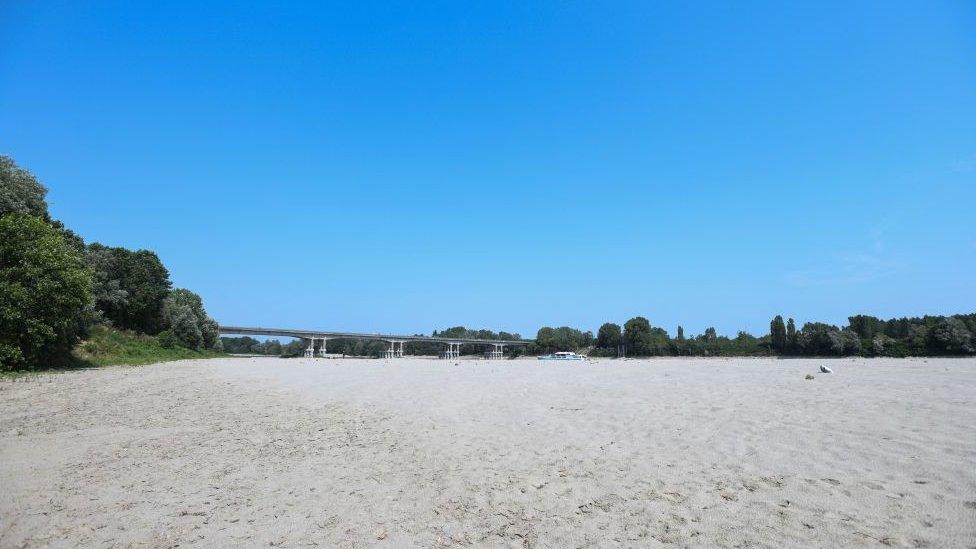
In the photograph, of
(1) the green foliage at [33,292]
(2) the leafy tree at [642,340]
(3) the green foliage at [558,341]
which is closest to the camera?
(1) the green foliage at [33,292]

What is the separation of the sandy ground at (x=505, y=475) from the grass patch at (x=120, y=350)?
80.5 ft

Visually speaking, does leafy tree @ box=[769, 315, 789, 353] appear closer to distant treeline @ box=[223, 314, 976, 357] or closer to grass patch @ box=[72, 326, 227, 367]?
distant treeline @ box=[223, 314, 976, 357]

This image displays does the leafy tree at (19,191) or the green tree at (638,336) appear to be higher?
the leafy tree at (19,191)

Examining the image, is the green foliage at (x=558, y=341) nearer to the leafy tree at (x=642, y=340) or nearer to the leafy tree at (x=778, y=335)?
the leafy tree at (x=642, y=340)

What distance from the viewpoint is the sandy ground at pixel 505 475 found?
5070 millimetres

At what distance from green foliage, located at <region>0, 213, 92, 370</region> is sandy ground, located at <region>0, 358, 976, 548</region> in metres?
13.4

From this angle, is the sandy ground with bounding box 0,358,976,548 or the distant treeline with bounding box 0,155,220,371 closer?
the sandy ground with bounding box 0,358,976,548

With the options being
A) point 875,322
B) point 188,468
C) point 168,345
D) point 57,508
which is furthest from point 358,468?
point 875,322

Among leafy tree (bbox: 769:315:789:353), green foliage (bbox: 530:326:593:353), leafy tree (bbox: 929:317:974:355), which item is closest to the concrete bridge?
green foliage (bbox: 530:326:593:353)

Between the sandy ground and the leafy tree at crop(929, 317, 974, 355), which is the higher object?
the leafy tree at crop(929, 317, 974, 355)

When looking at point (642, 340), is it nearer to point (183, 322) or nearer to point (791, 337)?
point (791, 337)

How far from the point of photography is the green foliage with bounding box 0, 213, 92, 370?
22.5 metres

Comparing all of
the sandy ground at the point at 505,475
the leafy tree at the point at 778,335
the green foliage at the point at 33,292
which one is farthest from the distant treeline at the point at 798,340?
the green foliage at the point at 33,292

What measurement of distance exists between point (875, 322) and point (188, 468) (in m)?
126
